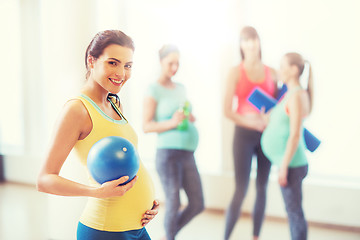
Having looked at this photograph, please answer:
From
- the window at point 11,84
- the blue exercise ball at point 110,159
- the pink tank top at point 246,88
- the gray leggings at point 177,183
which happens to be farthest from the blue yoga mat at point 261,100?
the window at point 11,84

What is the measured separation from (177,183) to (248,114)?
2.20 feet

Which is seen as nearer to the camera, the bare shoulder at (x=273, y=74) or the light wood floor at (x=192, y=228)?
the bare shoulder at (x=273, y=74)

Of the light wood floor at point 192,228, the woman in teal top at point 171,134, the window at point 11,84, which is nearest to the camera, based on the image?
the woman in teal top at point 171,134

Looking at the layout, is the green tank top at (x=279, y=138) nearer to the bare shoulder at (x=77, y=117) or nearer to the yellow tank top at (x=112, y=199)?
the yellow tank top at (x=112, y=199)

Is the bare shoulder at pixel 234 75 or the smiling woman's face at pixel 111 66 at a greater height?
the smiling woman's face at pixel 111 66

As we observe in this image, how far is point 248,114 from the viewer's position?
2275mm

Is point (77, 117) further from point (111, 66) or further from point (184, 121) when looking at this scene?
point (184, 121)

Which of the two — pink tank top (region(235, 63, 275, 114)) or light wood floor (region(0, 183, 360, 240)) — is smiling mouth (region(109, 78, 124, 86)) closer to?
pink tank top (region(235, 63, 275, 114))

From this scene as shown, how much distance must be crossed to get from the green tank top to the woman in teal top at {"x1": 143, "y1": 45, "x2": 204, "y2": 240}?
445 millimetres

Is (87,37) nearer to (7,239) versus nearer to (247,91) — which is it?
(247,91)

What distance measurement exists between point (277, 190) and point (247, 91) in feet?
3.22

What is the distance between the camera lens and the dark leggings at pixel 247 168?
224 centimetres

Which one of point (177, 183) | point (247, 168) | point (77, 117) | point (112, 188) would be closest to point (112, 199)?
point (112, 188)

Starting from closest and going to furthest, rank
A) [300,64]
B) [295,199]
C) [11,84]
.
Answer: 1. [295,199]
2. [300,64]
3. [11,84]
